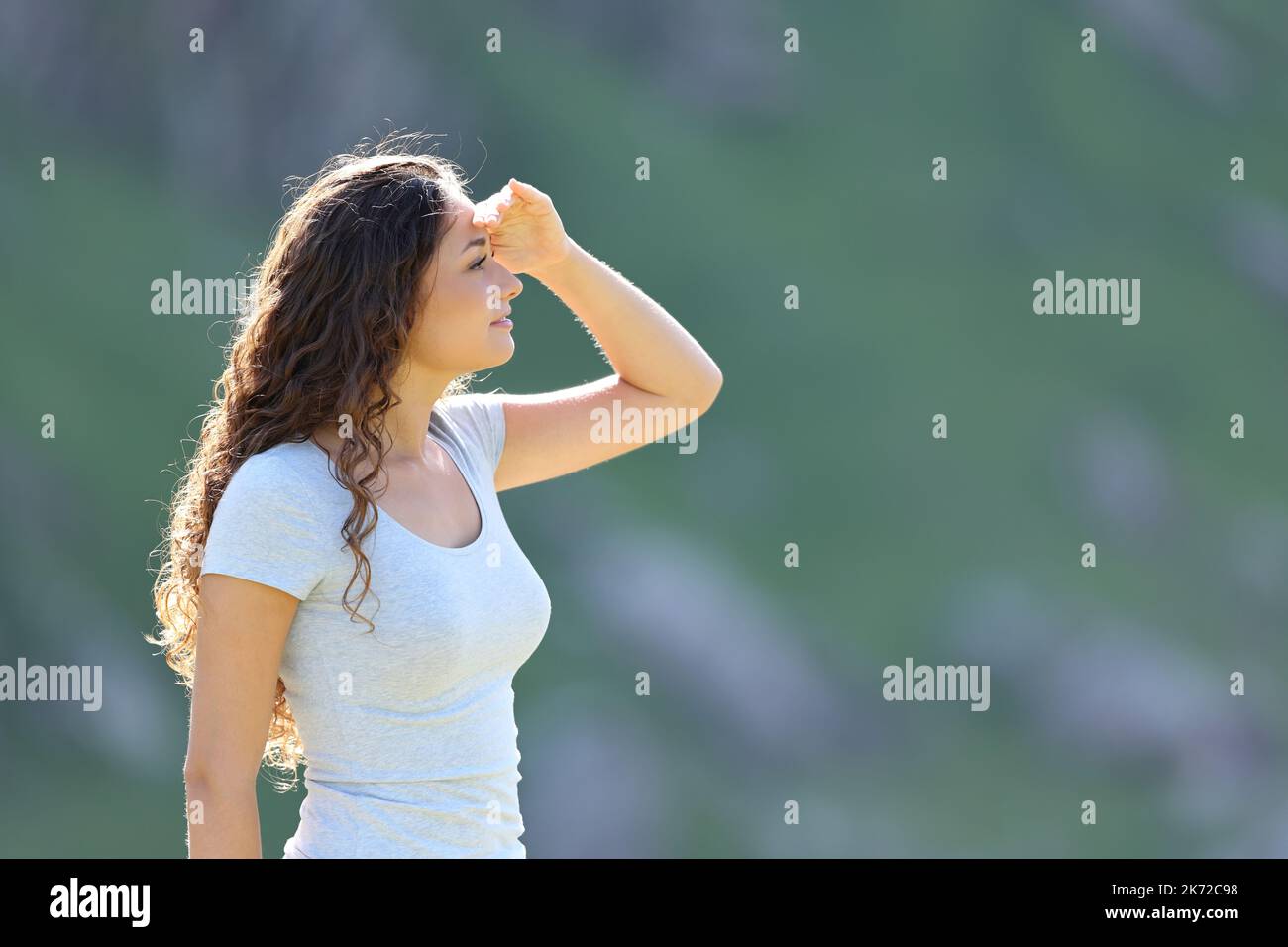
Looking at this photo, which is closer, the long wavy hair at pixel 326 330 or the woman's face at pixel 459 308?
the long wavy hair at pixel 326 330

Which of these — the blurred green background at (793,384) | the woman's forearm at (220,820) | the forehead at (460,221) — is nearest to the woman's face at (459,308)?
the forehead at (460,221)

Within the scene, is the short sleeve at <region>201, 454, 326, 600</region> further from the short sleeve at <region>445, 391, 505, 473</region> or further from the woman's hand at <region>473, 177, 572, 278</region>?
the woman's hand at <region>473, 177, 572, 278</region>

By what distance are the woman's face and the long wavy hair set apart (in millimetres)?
20

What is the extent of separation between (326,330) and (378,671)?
44 centimetres

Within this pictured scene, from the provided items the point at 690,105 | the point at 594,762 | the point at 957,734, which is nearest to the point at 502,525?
the point at 594,762

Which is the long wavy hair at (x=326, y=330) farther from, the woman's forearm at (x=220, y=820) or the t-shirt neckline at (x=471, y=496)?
the woman's forearm at (x=220, y=820)

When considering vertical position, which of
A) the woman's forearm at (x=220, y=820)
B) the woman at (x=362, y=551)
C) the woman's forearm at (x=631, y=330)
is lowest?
the woman's forearm at (x=220, y=820)

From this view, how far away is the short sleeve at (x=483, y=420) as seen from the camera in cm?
202

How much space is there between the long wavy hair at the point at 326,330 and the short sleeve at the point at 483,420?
0.85 feet

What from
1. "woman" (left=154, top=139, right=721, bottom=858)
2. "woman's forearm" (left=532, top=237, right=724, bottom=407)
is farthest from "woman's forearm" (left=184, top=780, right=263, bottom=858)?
"woman's forearm" (left=532, top=237, right=724, bottom=407)

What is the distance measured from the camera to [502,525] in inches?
72.4
